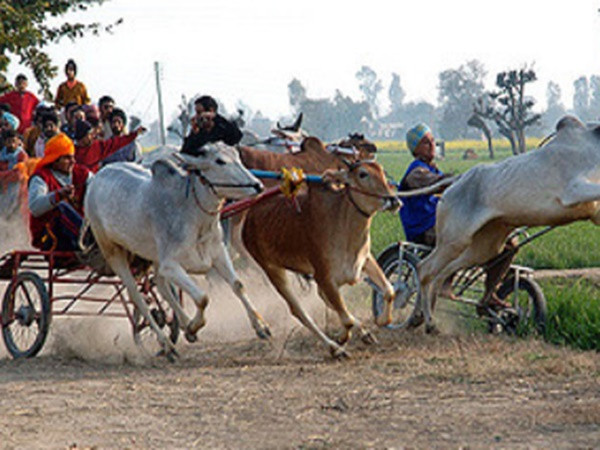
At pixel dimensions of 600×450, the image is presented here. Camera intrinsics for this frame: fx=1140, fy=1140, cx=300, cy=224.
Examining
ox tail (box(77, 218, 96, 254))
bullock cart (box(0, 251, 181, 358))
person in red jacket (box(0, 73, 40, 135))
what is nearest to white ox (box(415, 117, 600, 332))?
bullock cart (box(0, 251, 181, 358))

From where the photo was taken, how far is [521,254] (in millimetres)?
17266

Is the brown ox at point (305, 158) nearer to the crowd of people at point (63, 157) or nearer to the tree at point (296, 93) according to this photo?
the crowd of people at point (63, 157)

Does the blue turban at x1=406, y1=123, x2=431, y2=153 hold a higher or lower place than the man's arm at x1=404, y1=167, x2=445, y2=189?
higher

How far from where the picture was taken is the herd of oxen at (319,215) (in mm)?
8664

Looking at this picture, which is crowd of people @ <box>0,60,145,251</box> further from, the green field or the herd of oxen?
the green field

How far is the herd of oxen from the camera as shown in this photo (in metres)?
8.66

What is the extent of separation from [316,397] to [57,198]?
3695 mm

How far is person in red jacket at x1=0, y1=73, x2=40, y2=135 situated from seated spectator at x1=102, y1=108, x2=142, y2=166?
4.00 meters

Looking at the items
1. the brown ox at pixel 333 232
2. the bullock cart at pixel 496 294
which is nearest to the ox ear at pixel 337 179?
the brown ox at pixel 333 232

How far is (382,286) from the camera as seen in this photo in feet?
30.2

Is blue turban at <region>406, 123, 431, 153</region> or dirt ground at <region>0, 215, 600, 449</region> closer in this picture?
dirt ground at <region>0, 215, 600, 449</region>

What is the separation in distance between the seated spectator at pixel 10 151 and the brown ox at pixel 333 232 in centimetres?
461

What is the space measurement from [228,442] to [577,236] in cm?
1460

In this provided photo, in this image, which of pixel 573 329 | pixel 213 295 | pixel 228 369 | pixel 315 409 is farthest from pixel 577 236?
pixel 315 409
